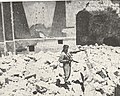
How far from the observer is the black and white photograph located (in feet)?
7.82

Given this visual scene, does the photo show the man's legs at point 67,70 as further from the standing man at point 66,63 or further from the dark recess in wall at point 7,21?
the dark recess in wall at point 7,21

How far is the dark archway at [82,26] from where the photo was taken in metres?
2.42

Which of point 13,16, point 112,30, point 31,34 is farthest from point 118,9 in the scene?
point 13,16

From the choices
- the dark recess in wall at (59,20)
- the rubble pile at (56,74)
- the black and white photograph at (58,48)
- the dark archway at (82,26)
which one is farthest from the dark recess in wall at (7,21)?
the dark archway at (82,26)

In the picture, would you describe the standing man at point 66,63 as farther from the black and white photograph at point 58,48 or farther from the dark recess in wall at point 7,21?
the dark recess in wall at point 7,21

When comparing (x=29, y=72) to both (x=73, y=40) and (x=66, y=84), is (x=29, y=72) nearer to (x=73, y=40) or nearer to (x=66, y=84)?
(x=66, y=84)

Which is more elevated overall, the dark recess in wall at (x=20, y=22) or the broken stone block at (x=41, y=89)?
the dark recess in wall at (x=20, y=22)

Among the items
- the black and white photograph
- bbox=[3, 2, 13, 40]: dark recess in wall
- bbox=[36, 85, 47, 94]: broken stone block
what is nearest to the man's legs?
the black and white photograph

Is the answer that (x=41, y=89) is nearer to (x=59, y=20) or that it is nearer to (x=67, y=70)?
(x=67, y=70)

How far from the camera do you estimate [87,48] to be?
251 centimetres

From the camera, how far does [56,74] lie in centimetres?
243

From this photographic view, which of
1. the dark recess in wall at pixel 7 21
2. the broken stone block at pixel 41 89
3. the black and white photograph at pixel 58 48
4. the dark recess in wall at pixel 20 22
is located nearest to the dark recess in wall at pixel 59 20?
the black and white photograph at pixel 58 48

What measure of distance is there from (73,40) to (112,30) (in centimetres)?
48

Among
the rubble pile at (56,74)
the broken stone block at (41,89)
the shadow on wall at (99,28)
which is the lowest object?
the broken stone block at (41,89)
